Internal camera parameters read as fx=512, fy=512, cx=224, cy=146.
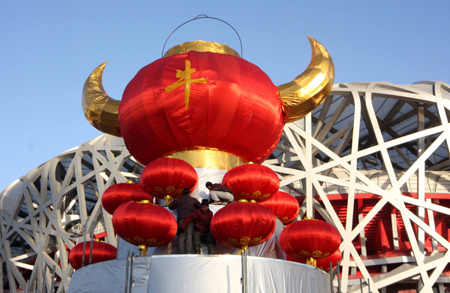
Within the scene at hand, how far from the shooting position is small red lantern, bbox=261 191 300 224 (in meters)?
10.1

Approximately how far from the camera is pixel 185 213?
824cm

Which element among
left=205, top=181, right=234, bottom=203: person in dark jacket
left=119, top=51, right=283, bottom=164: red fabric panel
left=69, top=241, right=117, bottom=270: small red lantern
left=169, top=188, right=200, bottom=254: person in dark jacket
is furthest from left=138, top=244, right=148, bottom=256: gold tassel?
left=69, top=241, right=117, bottom=270: small red lantern

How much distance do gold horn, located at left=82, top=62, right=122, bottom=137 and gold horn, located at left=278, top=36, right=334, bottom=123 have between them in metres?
3.40

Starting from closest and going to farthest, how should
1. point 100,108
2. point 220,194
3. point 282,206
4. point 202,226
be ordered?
point 202,226, point 220,194, point 282,206, point 100,108

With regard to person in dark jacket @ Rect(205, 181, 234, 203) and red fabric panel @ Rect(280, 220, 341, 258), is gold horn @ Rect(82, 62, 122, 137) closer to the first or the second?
person in dark jacket @ Rect(205, 181, 234, 203)

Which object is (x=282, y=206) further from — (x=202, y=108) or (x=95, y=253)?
(x=95, y=253)

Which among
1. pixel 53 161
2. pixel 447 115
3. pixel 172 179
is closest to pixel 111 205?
pixel 172 179

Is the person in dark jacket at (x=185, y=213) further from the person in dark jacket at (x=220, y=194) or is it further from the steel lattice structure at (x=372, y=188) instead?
the steel lattice structure at (x=372, y=188)

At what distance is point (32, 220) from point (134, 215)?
2165 centimetres

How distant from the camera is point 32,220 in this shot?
2720 centimetres

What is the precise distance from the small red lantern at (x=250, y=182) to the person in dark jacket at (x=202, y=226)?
70 cm

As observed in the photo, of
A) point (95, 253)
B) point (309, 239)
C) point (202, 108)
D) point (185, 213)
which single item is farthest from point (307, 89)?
point (95, 253)

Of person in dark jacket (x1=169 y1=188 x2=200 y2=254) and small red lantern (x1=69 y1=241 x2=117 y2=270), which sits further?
small red lantern (x1=69 y1=241 x2=117 y2=270)

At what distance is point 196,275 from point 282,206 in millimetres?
3503
